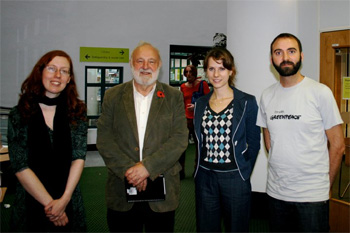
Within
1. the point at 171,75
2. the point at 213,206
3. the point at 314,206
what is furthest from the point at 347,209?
the point at 171,75

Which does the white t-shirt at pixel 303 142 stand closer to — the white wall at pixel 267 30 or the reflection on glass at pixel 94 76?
the white wall at pixel 267 30

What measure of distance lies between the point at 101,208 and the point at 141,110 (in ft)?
7.98

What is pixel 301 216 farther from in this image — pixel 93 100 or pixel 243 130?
pixel 93 100

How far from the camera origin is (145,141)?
2059 millimetres

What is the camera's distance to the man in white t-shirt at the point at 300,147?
1986mm

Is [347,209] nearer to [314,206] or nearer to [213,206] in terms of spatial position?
[314,206]

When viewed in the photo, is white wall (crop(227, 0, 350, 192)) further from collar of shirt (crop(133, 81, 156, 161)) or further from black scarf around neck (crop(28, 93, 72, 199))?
black scarf around neck (crop(28, 93, 72, 199))

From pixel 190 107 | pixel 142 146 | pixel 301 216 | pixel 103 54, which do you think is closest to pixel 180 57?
pixel 103 54

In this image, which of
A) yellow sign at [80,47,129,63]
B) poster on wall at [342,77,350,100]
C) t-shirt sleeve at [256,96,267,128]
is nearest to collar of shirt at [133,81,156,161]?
t-shirt sleeve at [256,96,267,128]

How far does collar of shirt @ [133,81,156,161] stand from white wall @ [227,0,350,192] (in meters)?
1.78

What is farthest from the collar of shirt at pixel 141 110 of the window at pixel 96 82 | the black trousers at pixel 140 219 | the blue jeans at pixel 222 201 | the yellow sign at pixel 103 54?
the window at pixel 96 82

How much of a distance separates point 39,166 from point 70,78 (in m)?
0.57

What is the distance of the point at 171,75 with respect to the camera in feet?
30.0

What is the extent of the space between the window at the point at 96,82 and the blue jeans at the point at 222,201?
6.61m
